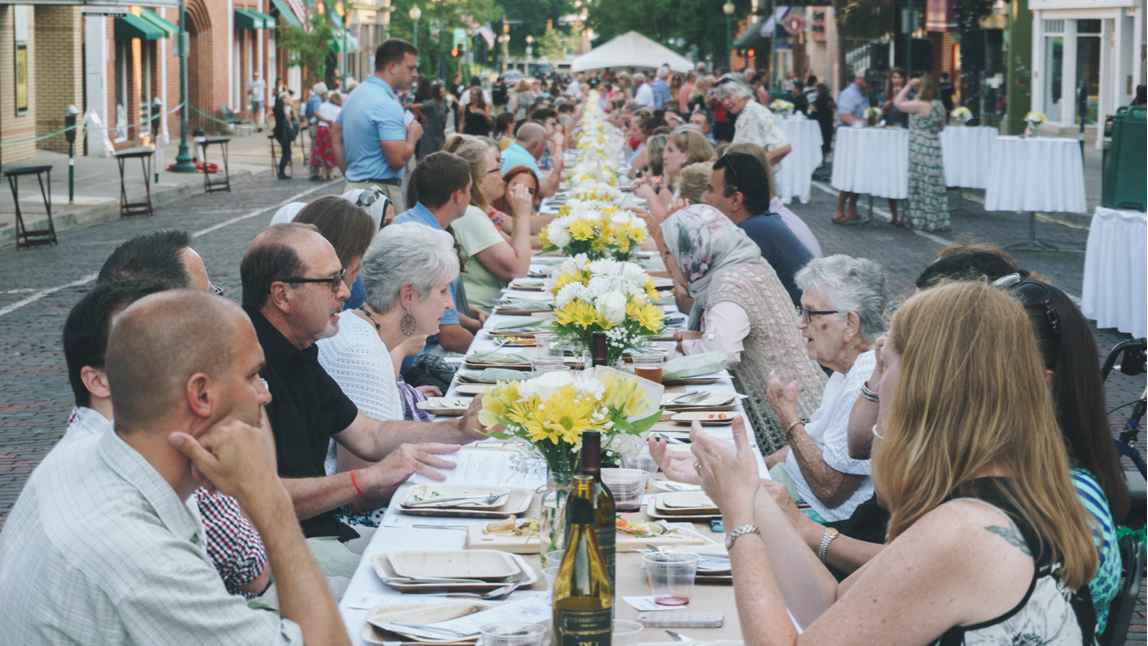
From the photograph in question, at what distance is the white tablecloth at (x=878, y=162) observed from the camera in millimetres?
15133

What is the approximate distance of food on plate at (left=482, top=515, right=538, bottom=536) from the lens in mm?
2879

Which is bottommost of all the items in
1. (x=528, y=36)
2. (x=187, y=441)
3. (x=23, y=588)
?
(x=23, y=588)

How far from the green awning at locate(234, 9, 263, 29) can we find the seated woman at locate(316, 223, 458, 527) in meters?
34.1

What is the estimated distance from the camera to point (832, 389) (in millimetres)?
4008

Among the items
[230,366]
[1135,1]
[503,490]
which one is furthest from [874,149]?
[230,366]

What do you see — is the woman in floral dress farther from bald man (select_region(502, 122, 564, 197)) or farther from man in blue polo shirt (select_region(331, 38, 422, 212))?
man in blue polo shirt (select_region(331, 38, 422, 212))

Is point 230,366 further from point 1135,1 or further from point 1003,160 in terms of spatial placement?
point 1135,1

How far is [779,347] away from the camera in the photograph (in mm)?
4789

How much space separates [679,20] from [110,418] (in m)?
53.1

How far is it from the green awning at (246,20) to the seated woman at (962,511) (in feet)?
119

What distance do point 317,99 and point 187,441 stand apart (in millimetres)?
23774

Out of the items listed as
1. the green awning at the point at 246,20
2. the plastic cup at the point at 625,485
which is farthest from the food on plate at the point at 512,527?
the green awning at the point at 246,20

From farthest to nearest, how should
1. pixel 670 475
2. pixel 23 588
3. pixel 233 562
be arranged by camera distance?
pixel 670 475 → pixel 233 562 → pixel 23 588

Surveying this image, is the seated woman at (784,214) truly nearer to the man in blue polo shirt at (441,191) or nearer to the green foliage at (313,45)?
the man in blue polo shirt at (441,191)
